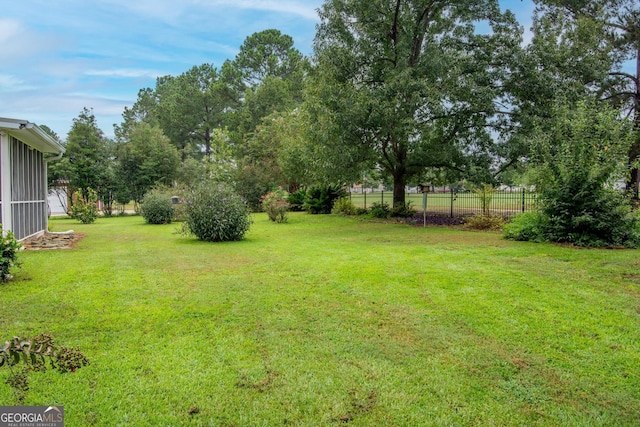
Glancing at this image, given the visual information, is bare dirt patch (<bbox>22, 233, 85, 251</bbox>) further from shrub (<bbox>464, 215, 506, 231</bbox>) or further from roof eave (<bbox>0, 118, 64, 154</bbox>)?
shrub (<bbox>464, 215, 506, 231</bbox>)

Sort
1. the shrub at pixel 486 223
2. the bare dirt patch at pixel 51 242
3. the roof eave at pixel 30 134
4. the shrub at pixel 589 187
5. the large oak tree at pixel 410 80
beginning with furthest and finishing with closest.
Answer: the shrub at pixel 486 223
the large oak tree at pixel 410 80
the bare dirt patch at pixel 51 242
the shrub at pixel 589 187
the roof eave at pixel 30 134

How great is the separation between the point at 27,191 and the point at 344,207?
42.1 feet

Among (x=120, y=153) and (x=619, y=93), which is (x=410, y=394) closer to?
(x=619, y=93)

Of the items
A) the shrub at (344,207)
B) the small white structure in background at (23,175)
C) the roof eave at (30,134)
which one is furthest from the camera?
the shrub at (344,207)

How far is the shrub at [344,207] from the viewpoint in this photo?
61.7 feet

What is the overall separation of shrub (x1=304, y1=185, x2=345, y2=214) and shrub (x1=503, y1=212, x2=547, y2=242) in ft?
36.9

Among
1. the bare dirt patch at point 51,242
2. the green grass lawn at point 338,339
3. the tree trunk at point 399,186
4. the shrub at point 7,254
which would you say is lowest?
the green grass lawn at point 338,339

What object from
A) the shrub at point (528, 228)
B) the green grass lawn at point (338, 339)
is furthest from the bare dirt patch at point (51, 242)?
the shrub at point (528, 228)

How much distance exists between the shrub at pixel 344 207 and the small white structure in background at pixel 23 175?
467 inches

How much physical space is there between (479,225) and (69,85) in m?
14.6

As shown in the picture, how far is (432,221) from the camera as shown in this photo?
14383mm

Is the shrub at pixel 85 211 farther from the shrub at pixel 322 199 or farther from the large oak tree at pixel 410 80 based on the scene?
the large oak tree at pixel 410 80

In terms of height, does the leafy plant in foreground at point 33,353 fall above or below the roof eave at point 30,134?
below

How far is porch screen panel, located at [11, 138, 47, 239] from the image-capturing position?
838cm
